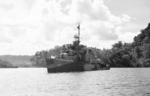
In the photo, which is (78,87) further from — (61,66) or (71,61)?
(71,61)

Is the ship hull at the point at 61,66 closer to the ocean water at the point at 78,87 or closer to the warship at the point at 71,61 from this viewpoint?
the warship at the point at 71,61

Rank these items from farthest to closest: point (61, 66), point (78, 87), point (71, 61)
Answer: point (71, 61), point (61, 66), point (78, 87)

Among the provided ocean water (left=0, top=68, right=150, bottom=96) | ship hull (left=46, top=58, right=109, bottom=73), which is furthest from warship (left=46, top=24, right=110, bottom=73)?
ocean water (left=0, top=68, right=150, bottom=96)

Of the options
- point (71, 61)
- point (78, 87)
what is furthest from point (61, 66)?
point (78, 87)

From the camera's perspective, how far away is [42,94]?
28.1 m

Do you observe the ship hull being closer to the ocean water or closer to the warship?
the warship

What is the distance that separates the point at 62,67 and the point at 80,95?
4485 centimetres

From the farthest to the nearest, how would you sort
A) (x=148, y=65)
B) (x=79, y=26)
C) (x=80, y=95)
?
(x=148, y=65)
(x=79, y=26)
(x=80, y=95)

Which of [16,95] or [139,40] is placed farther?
[139,40]

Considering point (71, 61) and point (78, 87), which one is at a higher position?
point (71, 61)

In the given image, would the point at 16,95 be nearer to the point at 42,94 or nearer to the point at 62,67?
the point at 42,94

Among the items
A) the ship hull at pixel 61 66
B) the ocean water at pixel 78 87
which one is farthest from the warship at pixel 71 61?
the ocean water at pixel 78 87

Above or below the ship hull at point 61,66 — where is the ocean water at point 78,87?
below

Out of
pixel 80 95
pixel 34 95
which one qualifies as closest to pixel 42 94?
pixel 34 95
